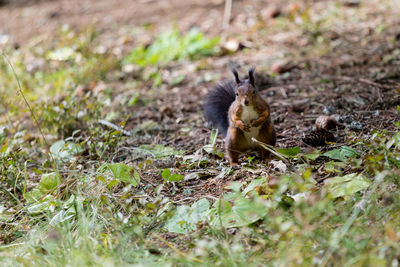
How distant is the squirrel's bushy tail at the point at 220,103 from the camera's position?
285 centimetres

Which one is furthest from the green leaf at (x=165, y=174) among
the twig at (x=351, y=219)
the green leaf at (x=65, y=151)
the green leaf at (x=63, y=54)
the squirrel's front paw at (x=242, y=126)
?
the green leaf at (x=63, y=54)

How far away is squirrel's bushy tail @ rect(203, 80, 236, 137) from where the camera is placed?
2854 millimetres

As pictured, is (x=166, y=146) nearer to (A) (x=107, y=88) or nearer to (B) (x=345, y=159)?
(B) (x=345, y=159)

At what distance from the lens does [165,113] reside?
373cm

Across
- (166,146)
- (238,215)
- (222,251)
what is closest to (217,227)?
(238,215)

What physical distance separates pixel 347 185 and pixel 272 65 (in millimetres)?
2682

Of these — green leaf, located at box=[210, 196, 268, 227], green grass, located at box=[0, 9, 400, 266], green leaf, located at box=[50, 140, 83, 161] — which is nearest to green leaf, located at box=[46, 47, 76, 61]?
green leaf, located at box=[50, 140, 83, 161]

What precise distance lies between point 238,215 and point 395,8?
4.36 meters

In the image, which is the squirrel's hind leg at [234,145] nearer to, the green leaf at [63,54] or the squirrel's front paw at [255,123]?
the squirrel's front paw at [255,123]

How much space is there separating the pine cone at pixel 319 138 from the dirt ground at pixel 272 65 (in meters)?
0.09

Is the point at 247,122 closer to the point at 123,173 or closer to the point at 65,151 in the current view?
the point at 123,173

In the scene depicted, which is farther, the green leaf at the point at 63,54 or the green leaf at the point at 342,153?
the green leaf at the point at 63,54

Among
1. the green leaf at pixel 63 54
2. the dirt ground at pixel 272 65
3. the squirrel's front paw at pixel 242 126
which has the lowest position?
the dirt ground at pixel 272 65

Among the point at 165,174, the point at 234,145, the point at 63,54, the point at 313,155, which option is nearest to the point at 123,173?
the point at 165,174
